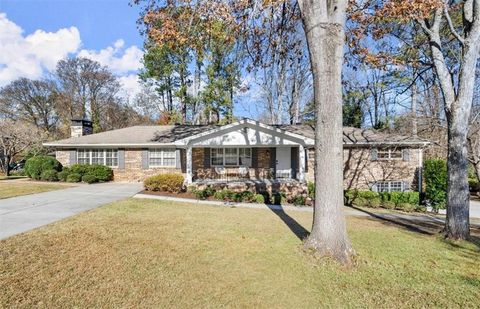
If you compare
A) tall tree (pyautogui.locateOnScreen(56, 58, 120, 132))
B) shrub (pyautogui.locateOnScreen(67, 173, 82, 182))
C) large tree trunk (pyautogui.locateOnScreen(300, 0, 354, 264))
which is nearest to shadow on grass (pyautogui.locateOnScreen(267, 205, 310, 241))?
large tree trunk (pyautogui.locateOnScreen(300, 0, 354, 264))

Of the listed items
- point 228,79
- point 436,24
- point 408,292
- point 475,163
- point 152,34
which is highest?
point 228,79

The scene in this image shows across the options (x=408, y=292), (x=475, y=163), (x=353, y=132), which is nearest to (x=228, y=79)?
(x=353, y=132)

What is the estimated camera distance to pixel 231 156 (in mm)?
18062

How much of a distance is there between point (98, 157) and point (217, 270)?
16642 millimetres

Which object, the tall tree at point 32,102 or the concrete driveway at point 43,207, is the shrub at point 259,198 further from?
the tall tree at point 32,102

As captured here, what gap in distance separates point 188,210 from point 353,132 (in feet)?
43.4

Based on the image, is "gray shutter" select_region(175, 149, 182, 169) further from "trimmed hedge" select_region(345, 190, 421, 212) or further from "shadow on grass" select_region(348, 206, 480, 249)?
"shadow on grass" select_region(348, 206, 480, 249)

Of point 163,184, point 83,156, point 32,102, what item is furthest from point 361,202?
point 32,102

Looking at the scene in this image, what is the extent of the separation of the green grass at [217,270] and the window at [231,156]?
10.7 m

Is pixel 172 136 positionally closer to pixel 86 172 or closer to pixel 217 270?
pixel 86 172

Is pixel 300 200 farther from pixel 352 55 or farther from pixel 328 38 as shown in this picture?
pixel 328 38

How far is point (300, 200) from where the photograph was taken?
12531 mm

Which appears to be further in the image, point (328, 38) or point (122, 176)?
point (122, 176)

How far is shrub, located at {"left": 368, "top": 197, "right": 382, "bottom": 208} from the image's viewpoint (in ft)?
43.4
